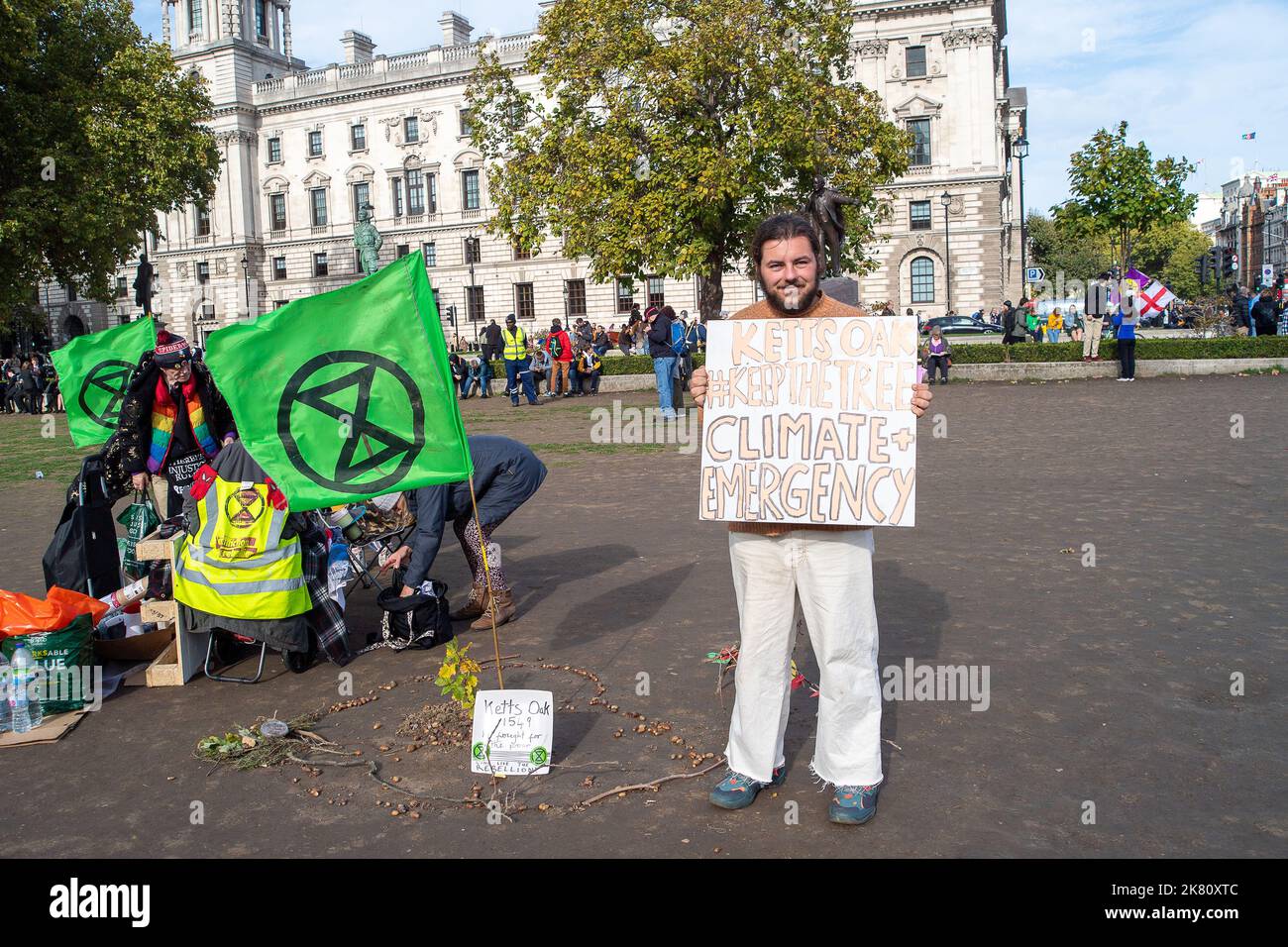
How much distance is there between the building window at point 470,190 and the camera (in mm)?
68062

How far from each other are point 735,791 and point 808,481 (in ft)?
3.72

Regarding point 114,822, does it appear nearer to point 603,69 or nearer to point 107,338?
point 107,338

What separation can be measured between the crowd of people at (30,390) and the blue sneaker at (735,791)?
30786 mm

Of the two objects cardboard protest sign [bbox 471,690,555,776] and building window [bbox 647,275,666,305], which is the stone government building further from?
cardboard protest sign [bbox 471,690,555,776]

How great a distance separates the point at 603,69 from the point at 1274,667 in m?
23.3

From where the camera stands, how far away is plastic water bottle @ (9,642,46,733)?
16.0 ft

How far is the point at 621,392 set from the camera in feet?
86.0

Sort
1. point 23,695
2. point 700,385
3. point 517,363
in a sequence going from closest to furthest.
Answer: point 700,385, point 23,695, point 517,363

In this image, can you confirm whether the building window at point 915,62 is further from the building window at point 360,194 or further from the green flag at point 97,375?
the green flag at point 97,375

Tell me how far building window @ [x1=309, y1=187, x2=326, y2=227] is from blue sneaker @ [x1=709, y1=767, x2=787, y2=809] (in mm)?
73464

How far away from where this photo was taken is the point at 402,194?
69938 mm

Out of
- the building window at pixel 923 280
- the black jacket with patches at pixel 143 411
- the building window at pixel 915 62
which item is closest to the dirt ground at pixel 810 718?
the black jacket with patches at pixel 143 411

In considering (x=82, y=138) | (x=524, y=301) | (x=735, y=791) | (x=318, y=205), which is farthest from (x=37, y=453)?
(x=318, y=205)

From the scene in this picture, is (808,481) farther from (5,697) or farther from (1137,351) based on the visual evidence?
(1137,351)
